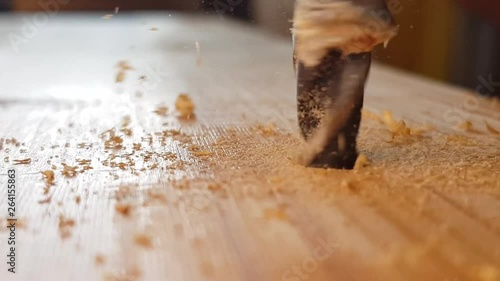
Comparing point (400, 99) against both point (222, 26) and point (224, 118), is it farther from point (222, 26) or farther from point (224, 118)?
point (222, 26)

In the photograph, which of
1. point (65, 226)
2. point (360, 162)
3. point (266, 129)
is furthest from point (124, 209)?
point (266, 129)

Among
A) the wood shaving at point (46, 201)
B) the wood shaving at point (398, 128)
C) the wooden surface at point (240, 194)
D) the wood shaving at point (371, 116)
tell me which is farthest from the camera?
the wood shaving at point (371, 116)

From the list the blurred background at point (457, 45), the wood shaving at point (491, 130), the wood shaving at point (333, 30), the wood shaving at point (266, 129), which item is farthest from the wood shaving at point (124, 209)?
the blurred background at point (457, 45)

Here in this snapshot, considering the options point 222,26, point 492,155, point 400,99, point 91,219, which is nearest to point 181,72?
point 400,99

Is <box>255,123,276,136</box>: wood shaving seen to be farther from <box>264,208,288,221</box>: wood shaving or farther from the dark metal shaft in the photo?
<box>264,208,288,221</box>: wood shaving

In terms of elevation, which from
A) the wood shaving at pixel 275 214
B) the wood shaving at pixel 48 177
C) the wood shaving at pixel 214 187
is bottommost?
the wood shaving at pixel 48 177

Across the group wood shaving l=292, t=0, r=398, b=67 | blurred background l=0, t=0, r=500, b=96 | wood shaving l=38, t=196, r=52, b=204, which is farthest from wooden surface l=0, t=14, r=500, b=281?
blurred background l=0, t=0, r=500, b=96

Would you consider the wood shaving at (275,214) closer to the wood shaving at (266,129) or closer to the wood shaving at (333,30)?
the wood shaving at (333,30)
